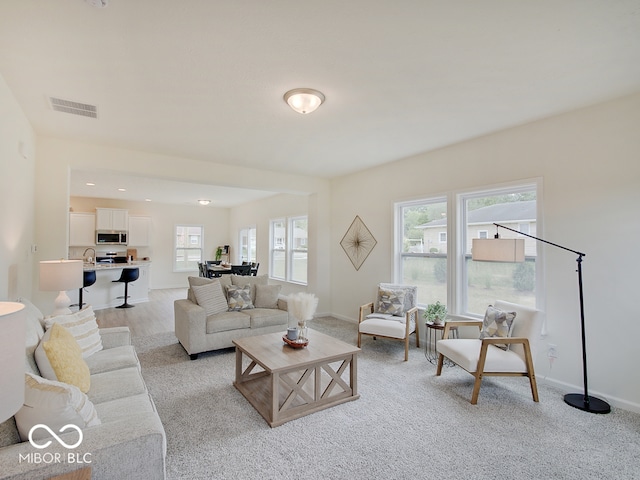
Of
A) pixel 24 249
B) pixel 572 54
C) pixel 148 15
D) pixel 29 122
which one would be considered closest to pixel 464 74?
pixel 572 54

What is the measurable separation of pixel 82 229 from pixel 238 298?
22.3ft

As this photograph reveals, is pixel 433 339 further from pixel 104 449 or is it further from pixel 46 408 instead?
pixel 46 408

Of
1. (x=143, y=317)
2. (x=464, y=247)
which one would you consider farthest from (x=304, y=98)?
(x=143, y=317)

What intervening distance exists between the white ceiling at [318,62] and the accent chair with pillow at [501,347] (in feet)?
Result: 6.52

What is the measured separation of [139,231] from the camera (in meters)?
9.18

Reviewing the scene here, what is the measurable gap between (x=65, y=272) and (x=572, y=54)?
4606 millimetres

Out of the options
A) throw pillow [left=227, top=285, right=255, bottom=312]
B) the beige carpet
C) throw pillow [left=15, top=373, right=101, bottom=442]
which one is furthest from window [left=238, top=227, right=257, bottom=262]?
throw pillow [left=15, top=373, right=101, bottom=442]

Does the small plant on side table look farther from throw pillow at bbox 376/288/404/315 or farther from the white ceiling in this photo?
the white ceiling

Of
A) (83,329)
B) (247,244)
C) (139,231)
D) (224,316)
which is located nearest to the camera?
(83,329)

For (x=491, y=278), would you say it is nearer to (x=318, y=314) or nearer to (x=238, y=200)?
(x=318, y=314)

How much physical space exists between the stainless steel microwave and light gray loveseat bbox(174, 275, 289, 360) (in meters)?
6.00

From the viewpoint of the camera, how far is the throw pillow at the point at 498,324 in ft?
9.98

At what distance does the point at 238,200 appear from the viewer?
9.15m

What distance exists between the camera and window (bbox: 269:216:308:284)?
7.45m
